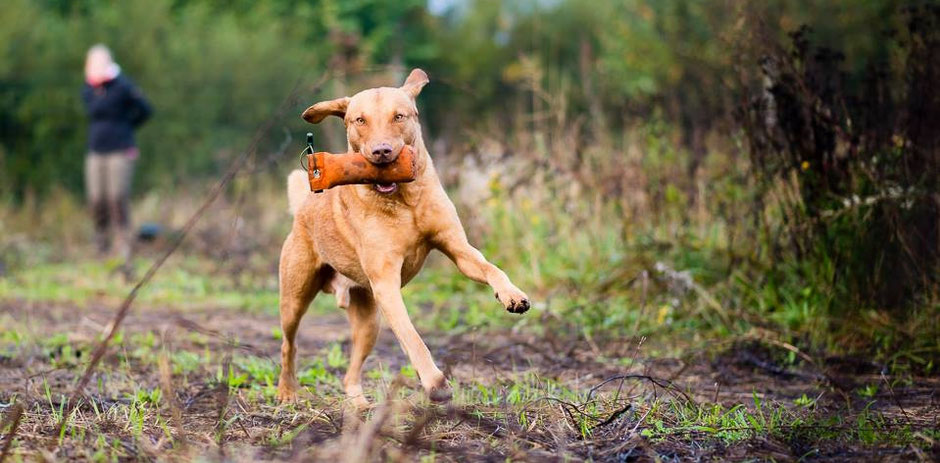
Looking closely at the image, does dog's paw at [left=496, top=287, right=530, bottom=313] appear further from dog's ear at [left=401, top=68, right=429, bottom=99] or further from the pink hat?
the pink hat

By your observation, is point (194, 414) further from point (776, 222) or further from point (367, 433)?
point (776, 222)

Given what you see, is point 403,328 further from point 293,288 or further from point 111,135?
point 111,135

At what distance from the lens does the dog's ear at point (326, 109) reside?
14.6ft

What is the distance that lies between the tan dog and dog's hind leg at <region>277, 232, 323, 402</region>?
0.08 metres

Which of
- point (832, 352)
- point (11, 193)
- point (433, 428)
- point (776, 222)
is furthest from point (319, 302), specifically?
point (11, 193)

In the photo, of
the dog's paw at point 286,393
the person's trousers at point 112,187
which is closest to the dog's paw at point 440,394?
the dog's paw at point 286,393

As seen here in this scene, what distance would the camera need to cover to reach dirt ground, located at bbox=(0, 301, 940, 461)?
11.0 feet

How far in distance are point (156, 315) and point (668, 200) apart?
420 cm

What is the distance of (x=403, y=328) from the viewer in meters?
3.99

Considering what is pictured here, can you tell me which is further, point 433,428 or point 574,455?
point 433,428

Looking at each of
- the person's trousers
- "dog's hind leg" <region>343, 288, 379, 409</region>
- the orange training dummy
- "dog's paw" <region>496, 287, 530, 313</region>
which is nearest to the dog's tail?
"dog's hind leg" <region>343, 288, 379, 409</region>

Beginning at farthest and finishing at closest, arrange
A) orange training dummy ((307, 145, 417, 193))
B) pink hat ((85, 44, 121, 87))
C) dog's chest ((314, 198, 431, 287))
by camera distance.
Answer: pink hat ((85, 44, 121, 87)) → dog's chest ((314, 198, 431, 287)) → orange training dummy ((307, 145, 417, 193))

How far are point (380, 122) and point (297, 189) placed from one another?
4.03ft

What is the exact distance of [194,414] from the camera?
14.0 ft
